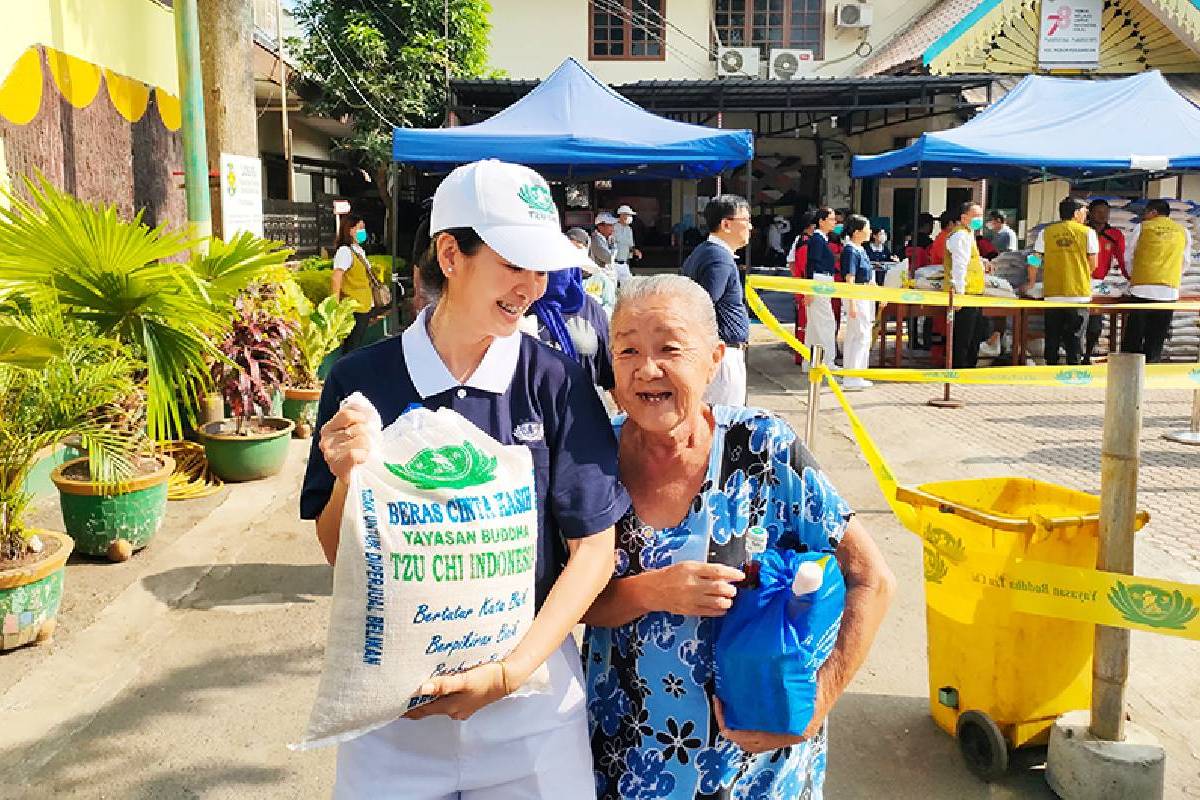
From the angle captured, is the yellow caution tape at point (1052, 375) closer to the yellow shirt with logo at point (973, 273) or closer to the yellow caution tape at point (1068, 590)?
the yellow caution tape at point (1068, 590)

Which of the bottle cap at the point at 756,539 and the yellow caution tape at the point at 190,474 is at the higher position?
the bottle cap at the point at 756,539

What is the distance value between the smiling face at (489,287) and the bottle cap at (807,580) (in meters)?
0.66

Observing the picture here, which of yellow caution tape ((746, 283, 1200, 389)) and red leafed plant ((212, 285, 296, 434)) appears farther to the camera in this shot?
red leafed plant ((212, 285, 296, 434))

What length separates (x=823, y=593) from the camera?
180 centimetres

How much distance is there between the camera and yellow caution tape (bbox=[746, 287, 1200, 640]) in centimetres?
286

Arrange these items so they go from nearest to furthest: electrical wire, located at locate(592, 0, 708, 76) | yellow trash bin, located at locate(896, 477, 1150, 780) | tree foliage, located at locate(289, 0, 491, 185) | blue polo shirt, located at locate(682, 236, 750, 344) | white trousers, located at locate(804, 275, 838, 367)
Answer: yellow trash bin, located at locate(896, 477, 1150, 780) → blue polo shirt, located at locate(682, 236, 750, 344) → white trousers, located at locate(804, 275, 838, 367) → tree foliage, located at locate(289, 0, 491, 185) → electrical wire, located at locate(592, 0, 708, 76)

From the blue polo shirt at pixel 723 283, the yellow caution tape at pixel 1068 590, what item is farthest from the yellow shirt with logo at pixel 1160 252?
the yellow caution tape at pixel 1068 590

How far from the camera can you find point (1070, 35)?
63.5 ft

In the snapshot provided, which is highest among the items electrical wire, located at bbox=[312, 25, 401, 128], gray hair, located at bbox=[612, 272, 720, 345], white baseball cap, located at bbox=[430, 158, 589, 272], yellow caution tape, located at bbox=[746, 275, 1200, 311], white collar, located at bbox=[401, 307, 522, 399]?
electrical wire, located at bbox=[312, 25, 401, 128]

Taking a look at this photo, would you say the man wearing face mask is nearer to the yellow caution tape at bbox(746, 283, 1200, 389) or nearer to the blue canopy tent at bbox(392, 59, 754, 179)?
the blue canopy tent at bbox(392, 59, 754, 179)

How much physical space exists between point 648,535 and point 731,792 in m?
0.51

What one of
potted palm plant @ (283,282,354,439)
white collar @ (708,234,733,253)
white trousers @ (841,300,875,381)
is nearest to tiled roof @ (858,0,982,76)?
white trousers @ (841,300,875,381)

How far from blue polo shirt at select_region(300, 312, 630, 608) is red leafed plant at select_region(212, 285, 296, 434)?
15.6ft

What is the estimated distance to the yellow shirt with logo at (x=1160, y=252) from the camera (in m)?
10.5
